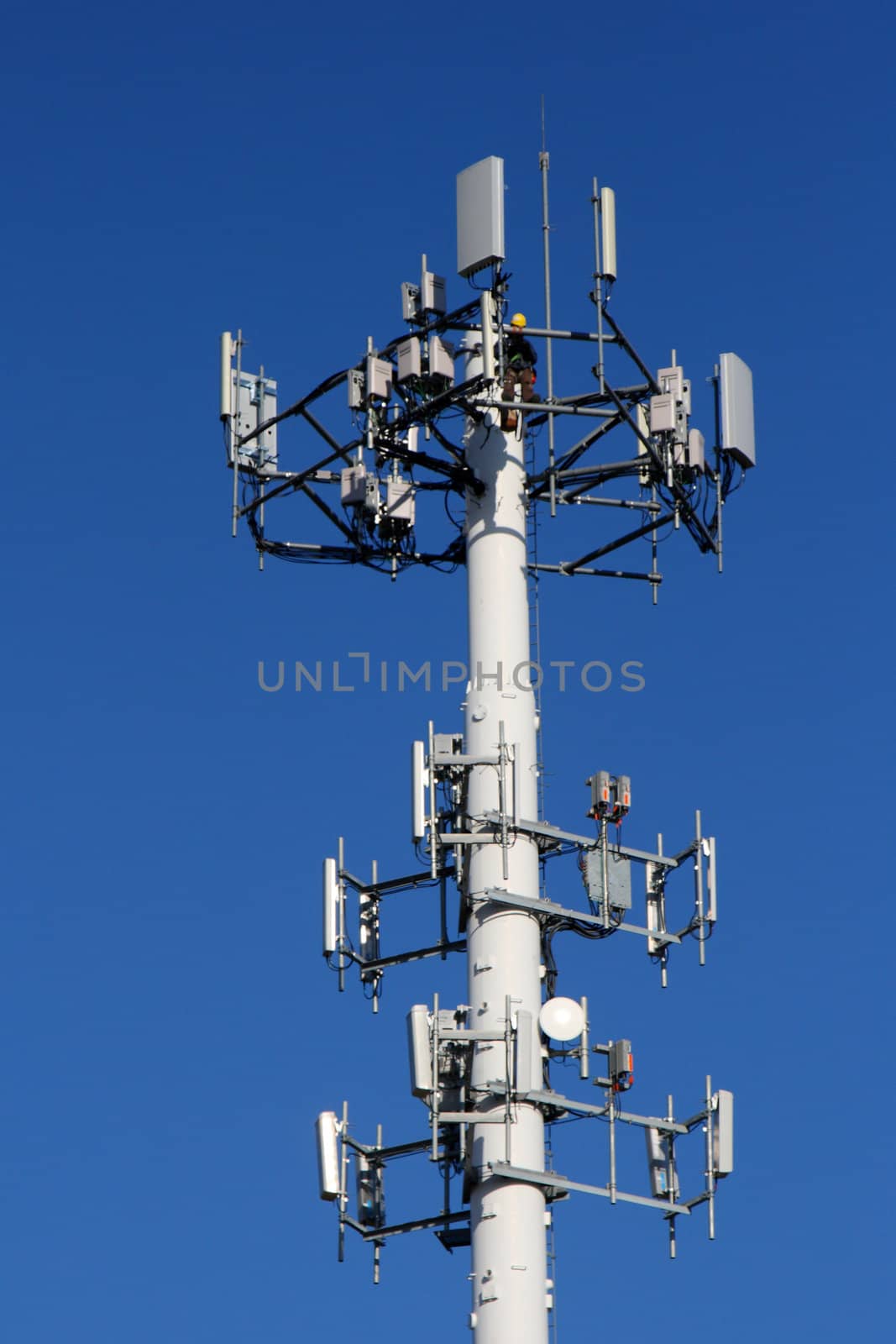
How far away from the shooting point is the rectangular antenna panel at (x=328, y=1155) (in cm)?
4941

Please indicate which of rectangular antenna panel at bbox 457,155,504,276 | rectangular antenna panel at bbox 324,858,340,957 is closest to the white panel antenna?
rectangular antenna panel at bbox 324,858,340,957

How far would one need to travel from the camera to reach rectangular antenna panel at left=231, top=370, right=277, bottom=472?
179 ft

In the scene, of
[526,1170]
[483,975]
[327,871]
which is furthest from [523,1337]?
[327,871]

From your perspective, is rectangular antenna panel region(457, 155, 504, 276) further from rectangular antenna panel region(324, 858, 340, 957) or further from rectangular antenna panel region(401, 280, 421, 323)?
rectangular antenna panel region(324, 858, 340, 957)

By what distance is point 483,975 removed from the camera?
49.1 meters

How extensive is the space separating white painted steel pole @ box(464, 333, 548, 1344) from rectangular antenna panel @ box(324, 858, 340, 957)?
2.80 metres

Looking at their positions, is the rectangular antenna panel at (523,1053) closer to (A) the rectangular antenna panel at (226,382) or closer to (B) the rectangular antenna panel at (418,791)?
(B) the rectangular antenna panel at (418,791)

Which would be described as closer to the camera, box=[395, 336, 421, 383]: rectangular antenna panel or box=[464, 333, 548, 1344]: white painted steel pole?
box=[464, 333, 548, 1344]: white painted steel pole

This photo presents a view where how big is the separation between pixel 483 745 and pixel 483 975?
159 inches

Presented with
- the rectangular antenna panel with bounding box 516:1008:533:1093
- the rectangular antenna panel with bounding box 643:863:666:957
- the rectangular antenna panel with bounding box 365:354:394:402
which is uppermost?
the rectangular antenna panel with bounding box 365:354:394:402

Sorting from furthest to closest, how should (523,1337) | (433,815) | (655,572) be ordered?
(655,572) < (433,815) < (523,1337)

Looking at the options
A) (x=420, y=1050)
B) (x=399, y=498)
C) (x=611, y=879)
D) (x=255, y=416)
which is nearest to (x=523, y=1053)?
(x=420, y=1050)

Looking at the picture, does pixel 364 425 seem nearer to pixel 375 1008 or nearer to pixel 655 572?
pixel 655 572

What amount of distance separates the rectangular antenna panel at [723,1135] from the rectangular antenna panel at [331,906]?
276 inches
